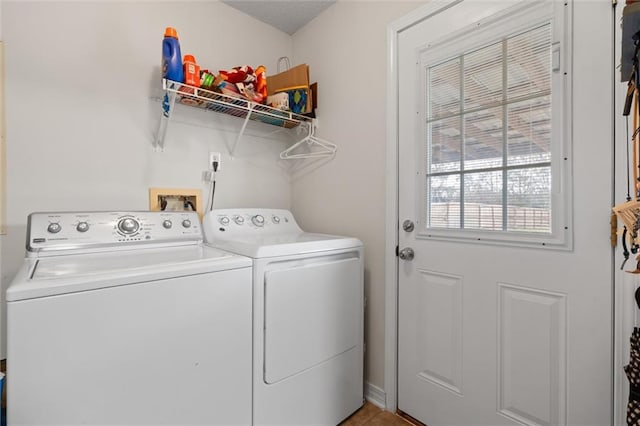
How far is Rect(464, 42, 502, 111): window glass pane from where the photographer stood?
1297mm

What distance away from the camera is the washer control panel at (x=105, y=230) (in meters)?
1.24

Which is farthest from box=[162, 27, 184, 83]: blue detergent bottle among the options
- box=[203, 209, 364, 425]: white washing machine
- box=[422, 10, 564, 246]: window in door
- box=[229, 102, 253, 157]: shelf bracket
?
box=[422, 10, 564, 246]: window in door

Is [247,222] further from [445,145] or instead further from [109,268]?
[445,145]

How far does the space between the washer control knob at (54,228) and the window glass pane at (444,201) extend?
5.44 ft

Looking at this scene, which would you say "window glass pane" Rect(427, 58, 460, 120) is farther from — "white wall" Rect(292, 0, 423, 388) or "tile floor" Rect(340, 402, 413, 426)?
"tile floor" Rect(340, 402, 413, 426)

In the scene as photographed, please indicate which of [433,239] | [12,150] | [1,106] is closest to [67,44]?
[1,106]

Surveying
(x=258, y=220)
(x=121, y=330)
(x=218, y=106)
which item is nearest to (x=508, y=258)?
(x=258, y=220)

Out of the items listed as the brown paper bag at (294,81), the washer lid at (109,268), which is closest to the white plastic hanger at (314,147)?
the brown paper bag at (294,81)

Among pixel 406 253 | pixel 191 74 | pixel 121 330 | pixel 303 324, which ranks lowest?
pixel 303 324

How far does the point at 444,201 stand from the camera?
147 cm

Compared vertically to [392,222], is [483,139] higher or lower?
higher

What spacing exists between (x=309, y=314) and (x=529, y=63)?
1397mm

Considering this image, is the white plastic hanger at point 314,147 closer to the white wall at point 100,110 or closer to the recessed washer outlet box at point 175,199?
the white wall at point 100,110

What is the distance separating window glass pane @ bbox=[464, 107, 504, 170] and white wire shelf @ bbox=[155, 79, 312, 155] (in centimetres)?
106
